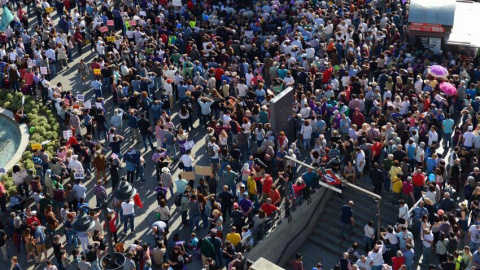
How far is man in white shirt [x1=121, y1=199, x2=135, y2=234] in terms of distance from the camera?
1019 inches

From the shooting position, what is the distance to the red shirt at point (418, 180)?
26.0m

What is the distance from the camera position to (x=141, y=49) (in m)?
36.7

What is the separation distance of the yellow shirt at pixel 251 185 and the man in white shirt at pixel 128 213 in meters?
3.51

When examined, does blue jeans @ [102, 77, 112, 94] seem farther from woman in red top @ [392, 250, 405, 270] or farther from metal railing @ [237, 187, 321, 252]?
woman in red top @ [392, 250, 405, 270]

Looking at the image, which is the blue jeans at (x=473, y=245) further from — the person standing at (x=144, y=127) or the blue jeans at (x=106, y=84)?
the blue jeans at (x=106, y=84)

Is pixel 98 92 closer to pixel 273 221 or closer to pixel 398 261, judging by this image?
pixel 273 221

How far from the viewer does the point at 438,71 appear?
31406 mm

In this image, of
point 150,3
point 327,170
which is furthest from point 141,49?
point 327,170

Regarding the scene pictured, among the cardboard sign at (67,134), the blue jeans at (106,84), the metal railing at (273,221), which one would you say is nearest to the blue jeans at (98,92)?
the blue jeans at (106,84)

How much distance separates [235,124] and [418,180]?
6633mm

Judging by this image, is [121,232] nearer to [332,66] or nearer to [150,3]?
[332,66]

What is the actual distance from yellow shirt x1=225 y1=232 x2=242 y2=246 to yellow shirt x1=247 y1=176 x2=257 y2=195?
2227mm

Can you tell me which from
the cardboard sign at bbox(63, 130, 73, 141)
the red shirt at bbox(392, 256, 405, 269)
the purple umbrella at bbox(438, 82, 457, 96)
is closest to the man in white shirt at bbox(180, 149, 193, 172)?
the cardboard sign at bbox(63, 130, 73, 141)

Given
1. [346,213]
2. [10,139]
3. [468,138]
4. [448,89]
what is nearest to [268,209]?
[346,213]
